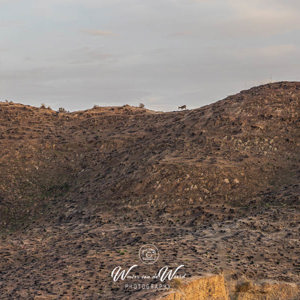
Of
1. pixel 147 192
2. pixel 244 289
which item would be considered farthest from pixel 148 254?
pixel 147 192

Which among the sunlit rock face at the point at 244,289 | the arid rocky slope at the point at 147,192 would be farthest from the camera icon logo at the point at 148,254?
the sunlit rock face at the point at 244,289

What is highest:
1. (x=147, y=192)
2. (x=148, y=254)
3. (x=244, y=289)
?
(x=147, y=192)

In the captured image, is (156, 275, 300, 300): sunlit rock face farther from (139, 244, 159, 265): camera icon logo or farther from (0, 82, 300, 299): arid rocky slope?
(139, 244, 159, 265): camera icon logo

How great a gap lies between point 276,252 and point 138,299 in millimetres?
6120


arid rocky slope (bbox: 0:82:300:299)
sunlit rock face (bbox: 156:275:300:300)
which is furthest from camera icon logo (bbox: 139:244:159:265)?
sunlit rock face (bbox: 156:275:300:300)

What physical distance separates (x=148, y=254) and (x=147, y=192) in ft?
23.1

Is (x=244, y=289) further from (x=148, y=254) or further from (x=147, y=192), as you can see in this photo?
(x=147, y=192)

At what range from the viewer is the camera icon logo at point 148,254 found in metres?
14.7

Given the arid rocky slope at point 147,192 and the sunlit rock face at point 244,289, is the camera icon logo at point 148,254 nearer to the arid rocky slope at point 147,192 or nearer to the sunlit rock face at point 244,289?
the arid rocky slope at point 147,192

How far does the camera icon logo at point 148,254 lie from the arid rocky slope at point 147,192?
396mm

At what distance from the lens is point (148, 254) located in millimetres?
15359

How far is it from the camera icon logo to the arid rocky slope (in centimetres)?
40

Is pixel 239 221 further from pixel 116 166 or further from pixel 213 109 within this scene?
pixel 213 109

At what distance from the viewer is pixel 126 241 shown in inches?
698
